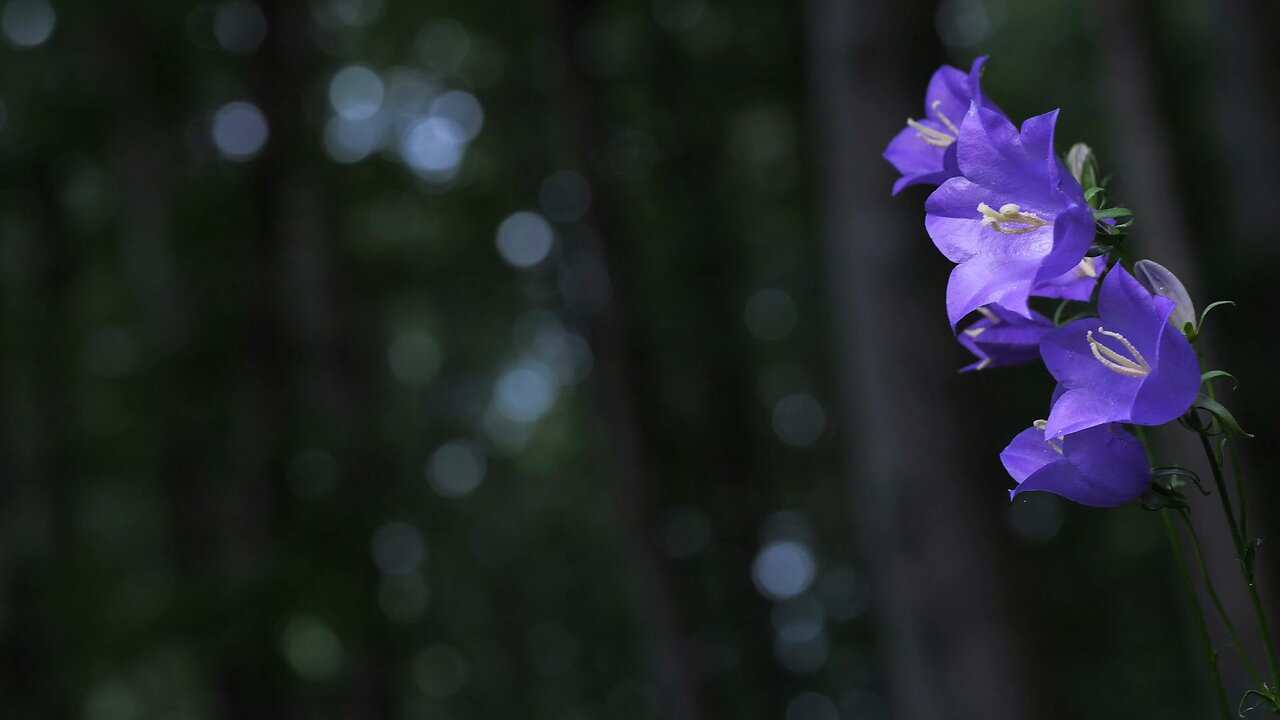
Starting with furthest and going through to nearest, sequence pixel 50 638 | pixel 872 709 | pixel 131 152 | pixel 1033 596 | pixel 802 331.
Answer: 1. pixel 872 709
2. pixel 802 331
3. pixel 131 152
4. pixel 50 638
5. pixel 1033 596

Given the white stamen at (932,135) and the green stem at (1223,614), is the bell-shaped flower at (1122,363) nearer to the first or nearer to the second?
the green stem at (1223,614)

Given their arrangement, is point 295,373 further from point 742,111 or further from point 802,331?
point 802,331

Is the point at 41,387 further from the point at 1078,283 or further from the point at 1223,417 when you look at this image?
the point at 1223,417

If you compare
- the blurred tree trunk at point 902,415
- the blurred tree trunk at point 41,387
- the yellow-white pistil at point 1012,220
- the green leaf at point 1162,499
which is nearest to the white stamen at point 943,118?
the yellow-white pistil at point 1012,220

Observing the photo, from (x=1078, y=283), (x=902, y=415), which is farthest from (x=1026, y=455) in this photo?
(x=902, y=415)

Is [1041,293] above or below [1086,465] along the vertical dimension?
above

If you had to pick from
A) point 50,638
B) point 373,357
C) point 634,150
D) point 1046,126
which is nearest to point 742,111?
point 634,150
